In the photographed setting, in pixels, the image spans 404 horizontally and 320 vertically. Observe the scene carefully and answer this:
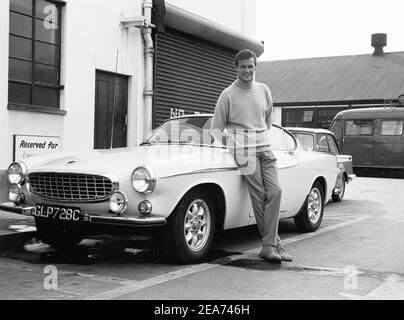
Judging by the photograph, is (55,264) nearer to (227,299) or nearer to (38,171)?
(38,171)

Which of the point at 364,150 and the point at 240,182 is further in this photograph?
the point at 364,150

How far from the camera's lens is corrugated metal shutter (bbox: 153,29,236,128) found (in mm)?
11914

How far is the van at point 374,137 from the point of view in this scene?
20.7 m

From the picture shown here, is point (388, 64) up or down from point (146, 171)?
up

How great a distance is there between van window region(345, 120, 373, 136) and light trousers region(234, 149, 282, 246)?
649 inches

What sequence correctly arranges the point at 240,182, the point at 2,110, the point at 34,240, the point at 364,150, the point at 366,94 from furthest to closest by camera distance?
1. the point at 366,94
2. the point at 364,150
3. the point at 2,110
4. the point at 34,240
5. the point at 240,182

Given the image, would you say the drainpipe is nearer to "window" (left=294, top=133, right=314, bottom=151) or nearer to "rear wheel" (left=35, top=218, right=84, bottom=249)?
"window" (left=294, top=133, right=314, bottom=151)

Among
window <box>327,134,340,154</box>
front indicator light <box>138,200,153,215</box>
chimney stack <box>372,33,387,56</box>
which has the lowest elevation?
front indicator light <box>138,200,153,215</box>

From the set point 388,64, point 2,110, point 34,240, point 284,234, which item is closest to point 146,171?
point 34,240

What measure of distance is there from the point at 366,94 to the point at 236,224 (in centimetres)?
2603

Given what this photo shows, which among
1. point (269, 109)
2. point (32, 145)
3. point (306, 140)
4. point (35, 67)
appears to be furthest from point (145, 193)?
point (306, 140)

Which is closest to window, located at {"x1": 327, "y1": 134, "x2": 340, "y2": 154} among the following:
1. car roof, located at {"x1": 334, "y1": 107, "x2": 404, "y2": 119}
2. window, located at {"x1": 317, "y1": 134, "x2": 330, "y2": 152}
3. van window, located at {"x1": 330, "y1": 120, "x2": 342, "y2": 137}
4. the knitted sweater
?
window, located at {"x1": 317, "y1": 134, "x2": 330, "y2": 152}

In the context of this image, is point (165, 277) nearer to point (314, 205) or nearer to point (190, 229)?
point (190, 229)

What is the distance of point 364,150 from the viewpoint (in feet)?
70.0
